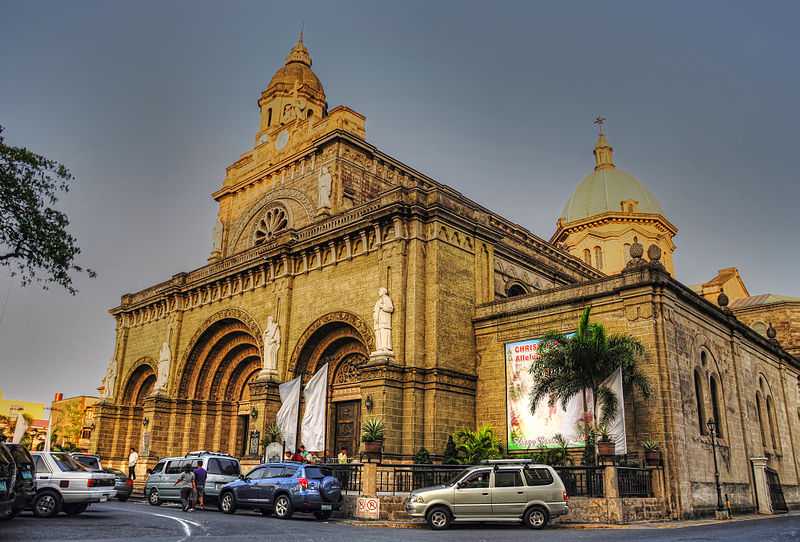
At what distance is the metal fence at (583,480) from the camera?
18250 millimetres

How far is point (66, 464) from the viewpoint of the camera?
55.7 ft

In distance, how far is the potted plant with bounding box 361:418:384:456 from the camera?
2036 centimetres

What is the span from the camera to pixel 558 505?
54.1 ft

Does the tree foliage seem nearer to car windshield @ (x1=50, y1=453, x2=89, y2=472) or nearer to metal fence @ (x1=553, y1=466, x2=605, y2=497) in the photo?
metal fence @ (x1=553, y1=466, x2=605, y2=497)

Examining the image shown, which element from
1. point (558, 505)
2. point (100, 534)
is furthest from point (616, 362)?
point (100, 534)

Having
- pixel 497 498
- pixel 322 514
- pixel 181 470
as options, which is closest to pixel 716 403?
pixel 497 498

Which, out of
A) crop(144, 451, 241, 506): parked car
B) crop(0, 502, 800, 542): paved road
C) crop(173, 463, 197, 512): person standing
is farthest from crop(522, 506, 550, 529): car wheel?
crop(173, 463, 197, 512): person standing

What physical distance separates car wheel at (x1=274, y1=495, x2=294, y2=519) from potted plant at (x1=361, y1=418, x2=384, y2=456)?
314 cm

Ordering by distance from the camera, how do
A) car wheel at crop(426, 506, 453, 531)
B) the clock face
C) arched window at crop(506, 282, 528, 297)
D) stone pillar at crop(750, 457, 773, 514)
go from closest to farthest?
1. car wheel at crop(426, 506, 453, 531)
2. stone pillar at crop(750, 457, 773, 514)
3. arched window at crop(506, 282, 528, 297)
4. the clock face

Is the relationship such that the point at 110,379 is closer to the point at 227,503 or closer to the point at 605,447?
the point at 227,503

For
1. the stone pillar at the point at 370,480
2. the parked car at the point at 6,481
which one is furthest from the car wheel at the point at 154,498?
the parked car at the point at 6,481

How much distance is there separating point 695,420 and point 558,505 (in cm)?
859

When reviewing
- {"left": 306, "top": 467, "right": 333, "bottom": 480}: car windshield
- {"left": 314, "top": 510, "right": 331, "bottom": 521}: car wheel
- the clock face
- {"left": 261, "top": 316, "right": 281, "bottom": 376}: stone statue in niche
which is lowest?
{"left": 314, "top": 510, "right": 331, "bottom": 521}: car wheel

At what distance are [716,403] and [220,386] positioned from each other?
2401 cm
